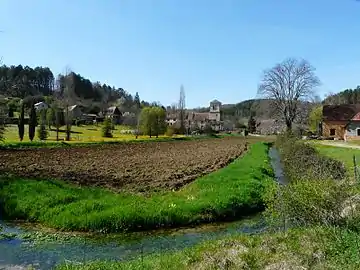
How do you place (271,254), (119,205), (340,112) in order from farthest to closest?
(340,112), (119,205), (271,254)

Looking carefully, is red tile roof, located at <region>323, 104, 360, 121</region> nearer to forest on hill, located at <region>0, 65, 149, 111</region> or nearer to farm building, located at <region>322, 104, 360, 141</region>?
A: farm building, located at <region>322, 104, 360, 141</region>

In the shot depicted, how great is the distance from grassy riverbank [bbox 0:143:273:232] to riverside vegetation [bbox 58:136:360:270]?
407 centimetres

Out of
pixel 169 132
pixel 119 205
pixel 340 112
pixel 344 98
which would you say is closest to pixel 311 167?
pixel 119 205

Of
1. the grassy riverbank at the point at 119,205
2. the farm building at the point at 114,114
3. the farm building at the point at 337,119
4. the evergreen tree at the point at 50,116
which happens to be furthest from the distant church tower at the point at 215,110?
the grassy riverbank at the point at 119,205

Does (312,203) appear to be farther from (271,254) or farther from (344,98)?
(344,98)

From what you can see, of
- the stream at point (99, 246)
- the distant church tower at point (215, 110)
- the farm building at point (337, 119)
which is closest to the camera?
the stream at point (99, 246)

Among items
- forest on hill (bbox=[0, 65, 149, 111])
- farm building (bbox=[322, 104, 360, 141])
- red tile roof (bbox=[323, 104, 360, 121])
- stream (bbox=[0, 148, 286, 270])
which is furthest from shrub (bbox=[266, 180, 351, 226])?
forest on hill (bbox=[0, 65, 149, 111])

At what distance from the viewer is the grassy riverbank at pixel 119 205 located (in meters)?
15.3

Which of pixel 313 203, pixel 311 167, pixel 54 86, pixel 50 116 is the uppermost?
pixel 54 86

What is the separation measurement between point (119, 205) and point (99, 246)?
139 inches

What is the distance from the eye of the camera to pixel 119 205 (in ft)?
54.8

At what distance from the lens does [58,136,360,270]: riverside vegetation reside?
9125 mm

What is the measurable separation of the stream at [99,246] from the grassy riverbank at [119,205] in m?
0.71

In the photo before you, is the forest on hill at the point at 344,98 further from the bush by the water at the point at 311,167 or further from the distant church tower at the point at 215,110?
the bush by the water at the point at 311,167
